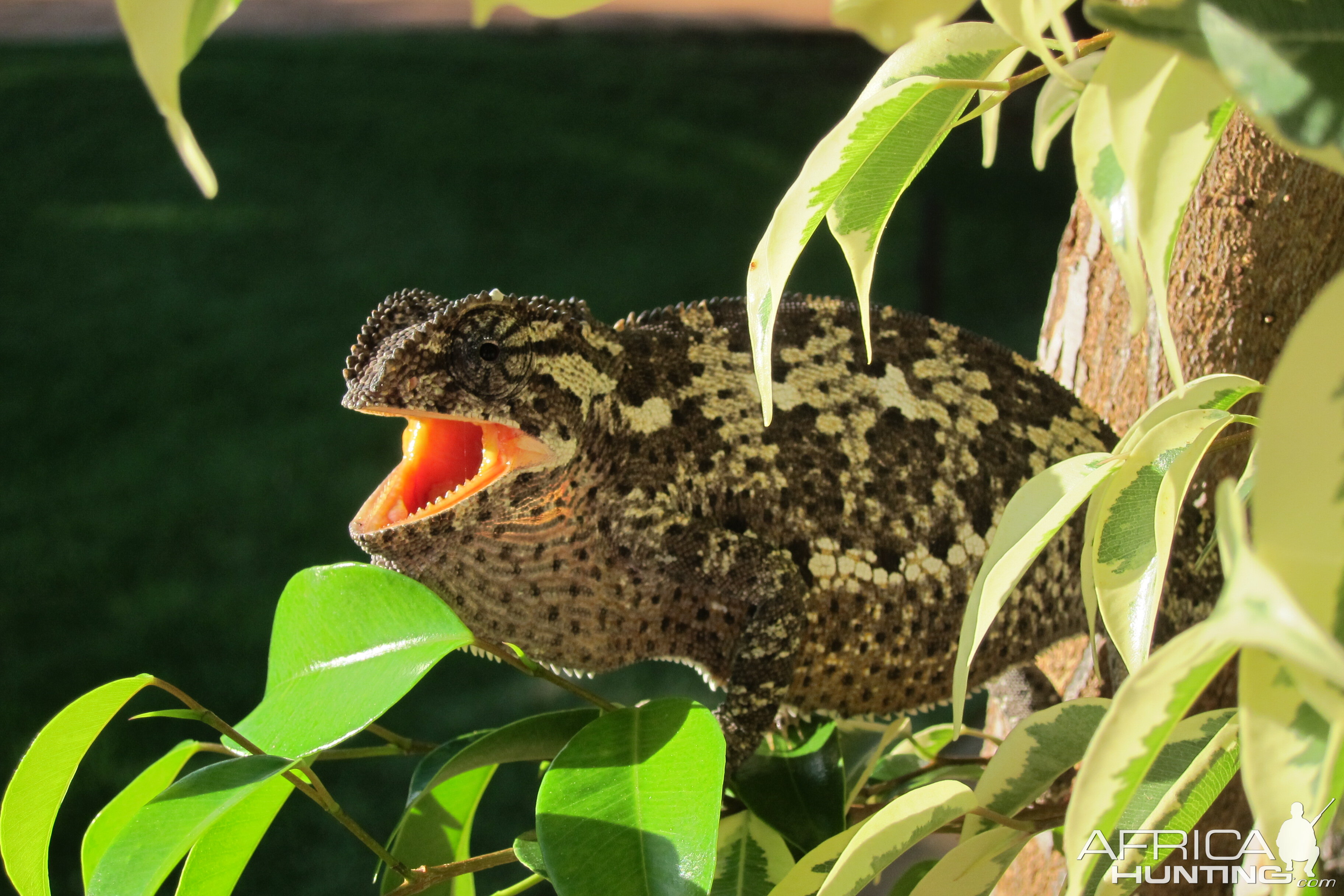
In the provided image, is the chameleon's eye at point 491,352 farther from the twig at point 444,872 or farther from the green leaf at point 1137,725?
the green leaf at point 1137,725

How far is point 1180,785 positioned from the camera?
1.85 feet

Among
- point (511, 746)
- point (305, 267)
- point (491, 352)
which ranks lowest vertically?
point (305, 267)

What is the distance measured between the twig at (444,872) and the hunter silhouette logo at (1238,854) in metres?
0.34

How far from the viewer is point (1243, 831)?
1.03 metres

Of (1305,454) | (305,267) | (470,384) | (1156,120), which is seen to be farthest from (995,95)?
(305,267)

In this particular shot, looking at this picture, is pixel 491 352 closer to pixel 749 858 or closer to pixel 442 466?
pixel 442 466

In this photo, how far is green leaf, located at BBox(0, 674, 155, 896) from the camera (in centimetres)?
65

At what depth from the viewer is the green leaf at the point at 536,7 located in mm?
327

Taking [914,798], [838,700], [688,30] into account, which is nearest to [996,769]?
[914,798]

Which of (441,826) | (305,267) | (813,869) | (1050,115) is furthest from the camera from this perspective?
(305,267)

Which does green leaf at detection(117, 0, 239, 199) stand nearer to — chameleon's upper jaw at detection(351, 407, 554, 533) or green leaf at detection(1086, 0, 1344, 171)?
green leaf at detection(1086, 0, 1344, 171)

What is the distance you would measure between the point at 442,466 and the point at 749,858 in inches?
13.5

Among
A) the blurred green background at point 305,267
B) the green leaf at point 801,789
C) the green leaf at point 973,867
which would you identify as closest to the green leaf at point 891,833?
the green leaf at point 973,867

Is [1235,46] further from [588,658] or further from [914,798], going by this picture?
[588,658]
